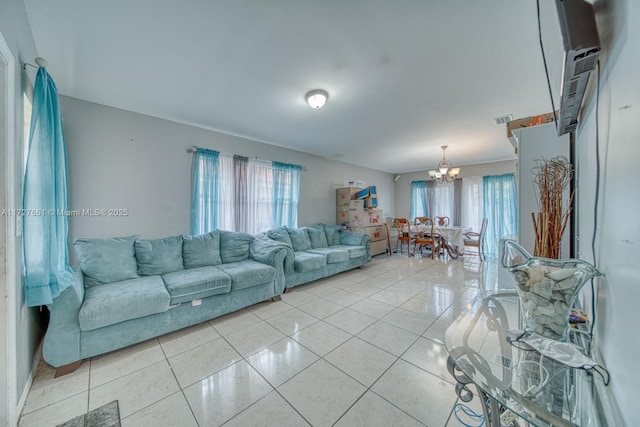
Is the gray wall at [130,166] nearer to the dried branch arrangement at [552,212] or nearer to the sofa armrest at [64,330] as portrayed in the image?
the sofa armrest at [64,330]

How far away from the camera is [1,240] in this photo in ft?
3.95

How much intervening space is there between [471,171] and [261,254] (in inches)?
238

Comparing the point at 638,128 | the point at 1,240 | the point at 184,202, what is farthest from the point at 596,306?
the point at 184,202

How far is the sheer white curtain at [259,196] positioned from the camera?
3.83 meters

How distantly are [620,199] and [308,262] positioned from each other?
120 inches

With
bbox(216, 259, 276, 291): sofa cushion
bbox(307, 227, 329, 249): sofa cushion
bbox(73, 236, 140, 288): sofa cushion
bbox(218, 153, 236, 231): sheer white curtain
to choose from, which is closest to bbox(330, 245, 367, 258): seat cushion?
bbox(307, 227, 329, 249): sofa cushion

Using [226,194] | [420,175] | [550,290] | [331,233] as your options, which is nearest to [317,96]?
[226,194]

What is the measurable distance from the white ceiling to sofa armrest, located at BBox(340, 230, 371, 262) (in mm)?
2267

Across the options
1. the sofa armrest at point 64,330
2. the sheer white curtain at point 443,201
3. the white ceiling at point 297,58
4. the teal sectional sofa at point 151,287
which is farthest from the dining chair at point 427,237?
the sofa armrest at point 64,330

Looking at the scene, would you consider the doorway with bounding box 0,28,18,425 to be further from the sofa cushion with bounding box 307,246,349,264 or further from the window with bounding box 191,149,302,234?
the sofa cushion with bounding box 307,246,349,264

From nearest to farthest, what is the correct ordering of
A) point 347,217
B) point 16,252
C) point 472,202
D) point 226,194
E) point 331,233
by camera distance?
point 16,252 < point 226,194 < point 331,233 < point 347,217 < point 472,202

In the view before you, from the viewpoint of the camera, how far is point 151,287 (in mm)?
2072

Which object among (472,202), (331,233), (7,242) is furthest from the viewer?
(472,202)

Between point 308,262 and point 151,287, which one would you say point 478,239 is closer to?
point 308,262
